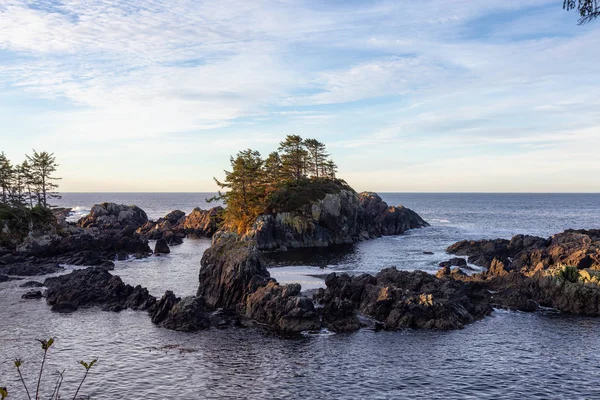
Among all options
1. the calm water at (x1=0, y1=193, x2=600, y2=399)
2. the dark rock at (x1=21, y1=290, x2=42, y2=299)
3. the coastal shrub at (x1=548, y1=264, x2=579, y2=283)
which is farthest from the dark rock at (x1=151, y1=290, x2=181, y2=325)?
the coastal shrub at (x1=548, y1=264, x2=579, y2=283)

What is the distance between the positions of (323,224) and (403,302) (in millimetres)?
68687

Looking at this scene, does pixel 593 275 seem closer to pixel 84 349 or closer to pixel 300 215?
pixel 84 349

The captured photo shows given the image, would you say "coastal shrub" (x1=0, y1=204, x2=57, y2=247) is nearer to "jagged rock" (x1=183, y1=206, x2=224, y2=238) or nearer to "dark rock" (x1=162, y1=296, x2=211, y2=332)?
"jagged rock" (x1=183, y1=206, x2=224, y2=238)

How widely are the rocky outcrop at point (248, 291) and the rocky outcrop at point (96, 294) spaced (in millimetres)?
7528

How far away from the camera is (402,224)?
460ft

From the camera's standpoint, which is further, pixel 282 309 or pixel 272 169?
pixel 272 169

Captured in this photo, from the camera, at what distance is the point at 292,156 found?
13675cm

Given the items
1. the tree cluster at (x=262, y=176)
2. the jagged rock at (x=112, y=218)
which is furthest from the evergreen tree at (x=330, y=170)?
the jagged rock at (x=112, y=218)

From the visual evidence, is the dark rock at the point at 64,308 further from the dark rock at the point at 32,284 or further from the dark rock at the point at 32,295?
the dark rock at the point at 32,284

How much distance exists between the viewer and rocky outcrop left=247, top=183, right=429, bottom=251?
105856mm

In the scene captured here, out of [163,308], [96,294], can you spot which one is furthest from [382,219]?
[163,308]

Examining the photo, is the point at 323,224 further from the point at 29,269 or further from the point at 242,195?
the point at 29,269

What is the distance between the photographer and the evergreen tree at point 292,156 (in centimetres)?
13575

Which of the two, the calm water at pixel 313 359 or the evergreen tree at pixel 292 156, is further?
the evergreen tree at pixel 292 156
